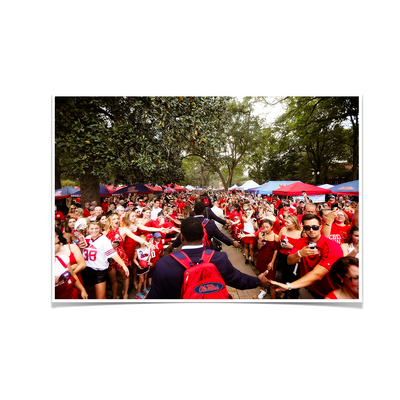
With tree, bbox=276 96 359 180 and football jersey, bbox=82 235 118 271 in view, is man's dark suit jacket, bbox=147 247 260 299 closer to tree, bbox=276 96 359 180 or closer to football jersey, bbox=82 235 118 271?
football jersey, bbox=82 235 118 271

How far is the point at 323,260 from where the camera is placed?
9.31 feet

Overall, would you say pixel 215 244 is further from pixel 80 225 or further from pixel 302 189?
pixel 80 225

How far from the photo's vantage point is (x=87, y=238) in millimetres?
3145

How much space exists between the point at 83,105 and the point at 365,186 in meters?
5.27

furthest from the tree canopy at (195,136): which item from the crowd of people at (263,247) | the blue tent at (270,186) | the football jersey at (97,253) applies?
the football jersey at (97,253)

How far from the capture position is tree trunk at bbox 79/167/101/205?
376 cm

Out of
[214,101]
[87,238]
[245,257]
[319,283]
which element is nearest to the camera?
[319,283]

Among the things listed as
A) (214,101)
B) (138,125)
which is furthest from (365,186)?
(138,125)

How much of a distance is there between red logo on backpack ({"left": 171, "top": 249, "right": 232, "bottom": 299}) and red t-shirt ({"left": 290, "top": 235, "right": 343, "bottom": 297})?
1.76 meters

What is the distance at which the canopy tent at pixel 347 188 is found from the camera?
9.92 feet

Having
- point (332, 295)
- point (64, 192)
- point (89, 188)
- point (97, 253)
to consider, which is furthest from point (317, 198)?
point (64, 192)

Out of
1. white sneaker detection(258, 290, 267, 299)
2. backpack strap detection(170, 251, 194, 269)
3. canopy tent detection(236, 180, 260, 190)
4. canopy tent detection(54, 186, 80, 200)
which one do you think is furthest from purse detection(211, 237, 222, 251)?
canopy tent detection(54, 186, 80, 200)

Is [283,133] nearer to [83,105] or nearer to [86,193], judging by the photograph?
[83,105]

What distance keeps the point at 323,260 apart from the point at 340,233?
67cm
